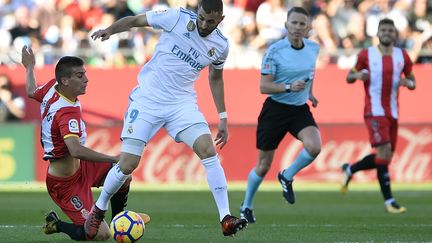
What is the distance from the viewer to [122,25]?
912 centimetres

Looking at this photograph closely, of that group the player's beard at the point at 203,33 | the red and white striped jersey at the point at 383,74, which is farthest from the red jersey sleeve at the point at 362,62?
the player's beard at the point at 203,33

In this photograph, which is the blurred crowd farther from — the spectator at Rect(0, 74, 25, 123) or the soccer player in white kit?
the soccer player in white kit

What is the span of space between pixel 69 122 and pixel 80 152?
0.32m

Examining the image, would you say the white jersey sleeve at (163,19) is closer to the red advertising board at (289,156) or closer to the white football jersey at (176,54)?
the white football jersey at (176,54)

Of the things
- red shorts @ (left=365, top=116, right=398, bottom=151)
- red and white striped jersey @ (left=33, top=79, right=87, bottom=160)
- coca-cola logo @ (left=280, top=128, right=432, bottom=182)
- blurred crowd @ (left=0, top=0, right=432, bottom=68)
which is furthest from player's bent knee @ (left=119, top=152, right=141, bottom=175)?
blurred crowd @ (left=0, top=0, right=432, bottom=68)

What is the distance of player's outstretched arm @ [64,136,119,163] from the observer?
29.0ft

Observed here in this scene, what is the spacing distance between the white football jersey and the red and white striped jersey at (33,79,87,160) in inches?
27.4

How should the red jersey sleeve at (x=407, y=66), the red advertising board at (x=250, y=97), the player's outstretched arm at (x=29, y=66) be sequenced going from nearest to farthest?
the player's outstretched arm at (x=29, y=66), the red jersey sleeve at (x=407, y=66), the red advertising board at (x=250, y=97)

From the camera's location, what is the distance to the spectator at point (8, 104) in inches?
852

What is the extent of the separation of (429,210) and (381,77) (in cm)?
202

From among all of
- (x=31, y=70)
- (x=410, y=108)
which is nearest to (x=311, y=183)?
(x=410, y=108)

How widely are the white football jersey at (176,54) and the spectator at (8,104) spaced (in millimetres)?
12803

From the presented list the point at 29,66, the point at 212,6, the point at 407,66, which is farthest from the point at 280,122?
the point at 212,6

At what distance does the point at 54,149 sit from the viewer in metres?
9.25
